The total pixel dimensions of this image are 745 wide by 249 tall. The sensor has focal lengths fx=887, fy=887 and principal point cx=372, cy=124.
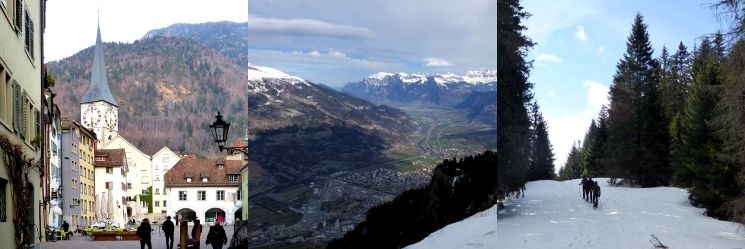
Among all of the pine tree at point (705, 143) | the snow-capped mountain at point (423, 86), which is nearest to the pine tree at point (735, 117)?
the pine tree at point (705, 143)

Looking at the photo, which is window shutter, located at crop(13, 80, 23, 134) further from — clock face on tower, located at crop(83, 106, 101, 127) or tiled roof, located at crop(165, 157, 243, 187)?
tiled roof, located at crop(165, 157, 243, 187)

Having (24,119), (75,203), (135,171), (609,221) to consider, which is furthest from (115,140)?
(609,221)

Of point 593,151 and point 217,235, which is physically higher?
point 593,151

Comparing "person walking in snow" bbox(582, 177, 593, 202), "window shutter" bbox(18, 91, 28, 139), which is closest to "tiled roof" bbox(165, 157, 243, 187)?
"window shutter" bbox(18, 91, 28, 139)

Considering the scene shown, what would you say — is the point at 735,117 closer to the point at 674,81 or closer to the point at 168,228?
the point at 674,81

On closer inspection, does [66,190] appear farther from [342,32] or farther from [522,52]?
[522,52]

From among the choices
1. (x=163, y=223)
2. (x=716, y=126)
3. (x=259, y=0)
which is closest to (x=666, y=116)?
(x=716, y=126)
